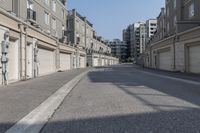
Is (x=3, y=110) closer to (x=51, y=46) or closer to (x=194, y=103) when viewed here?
(x=194, y=103)

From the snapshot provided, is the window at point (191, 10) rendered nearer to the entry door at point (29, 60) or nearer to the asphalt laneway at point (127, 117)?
the entry door at point (29, 60)

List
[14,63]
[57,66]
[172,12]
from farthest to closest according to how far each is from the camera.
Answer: [172,12], [57,66], [14,63]

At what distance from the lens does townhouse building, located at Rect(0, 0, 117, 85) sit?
2091 cm

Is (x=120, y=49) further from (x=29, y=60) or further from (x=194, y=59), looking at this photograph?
(x=29, y=60)

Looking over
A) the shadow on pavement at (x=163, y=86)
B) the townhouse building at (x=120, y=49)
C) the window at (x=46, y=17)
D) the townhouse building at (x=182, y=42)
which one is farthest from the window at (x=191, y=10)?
the townhouse building at (x=120, y=49)

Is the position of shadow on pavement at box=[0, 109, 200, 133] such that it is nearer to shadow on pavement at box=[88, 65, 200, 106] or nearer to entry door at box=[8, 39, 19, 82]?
shadow on pavement at box=[88, 65, 200, 106]

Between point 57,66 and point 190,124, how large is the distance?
124ft

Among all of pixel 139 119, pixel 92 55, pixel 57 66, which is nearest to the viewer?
pixel 139 119

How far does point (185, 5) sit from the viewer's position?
155 ft

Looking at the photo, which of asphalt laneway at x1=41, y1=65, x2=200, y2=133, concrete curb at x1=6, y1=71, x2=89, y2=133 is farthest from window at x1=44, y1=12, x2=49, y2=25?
asphalt laneway at x1=41, y1=65, x2=200, y2=133

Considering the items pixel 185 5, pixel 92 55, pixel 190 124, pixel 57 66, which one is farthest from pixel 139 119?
pixel 92 55

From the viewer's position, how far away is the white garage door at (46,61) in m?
34.1

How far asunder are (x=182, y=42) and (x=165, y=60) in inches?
434

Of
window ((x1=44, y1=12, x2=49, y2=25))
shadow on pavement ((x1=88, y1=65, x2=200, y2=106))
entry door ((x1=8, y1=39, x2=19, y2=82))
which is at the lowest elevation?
shadow on pavement ((x1=88, y1=65, x2=200, y2=106))
